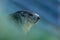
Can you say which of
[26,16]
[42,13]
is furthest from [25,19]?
[42,13]

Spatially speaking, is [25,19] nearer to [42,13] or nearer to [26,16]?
[26,16]

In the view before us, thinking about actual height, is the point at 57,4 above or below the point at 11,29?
above

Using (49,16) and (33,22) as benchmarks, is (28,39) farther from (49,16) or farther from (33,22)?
(49,16)

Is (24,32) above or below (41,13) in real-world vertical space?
below

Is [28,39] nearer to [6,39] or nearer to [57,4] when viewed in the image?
[6,39]

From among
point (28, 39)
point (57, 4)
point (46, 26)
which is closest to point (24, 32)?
point (28, 39)

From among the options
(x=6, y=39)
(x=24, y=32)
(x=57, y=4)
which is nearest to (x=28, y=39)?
(x=24, y=32)
